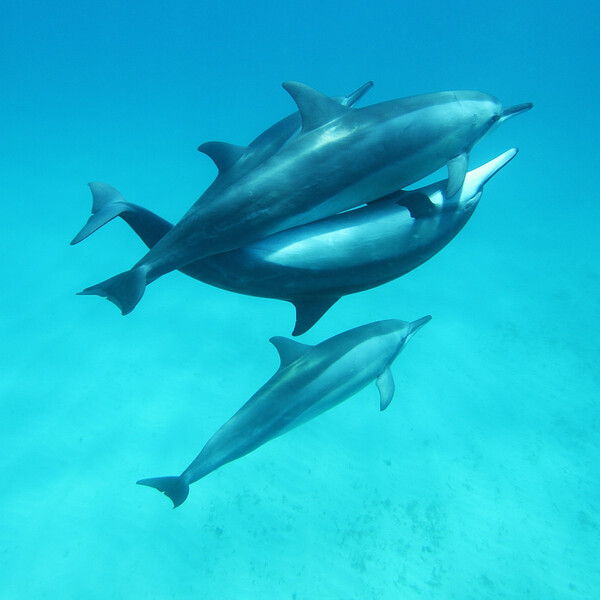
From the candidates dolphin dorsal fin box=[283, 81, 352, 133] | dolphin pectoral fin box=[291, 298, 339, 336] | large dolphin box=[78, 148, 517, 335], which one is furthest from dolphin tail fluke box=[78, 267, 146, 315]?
dolphin dorsal fin box=[283, 81, 352, 133]

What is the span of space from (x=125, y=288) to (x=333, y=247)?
1.53m

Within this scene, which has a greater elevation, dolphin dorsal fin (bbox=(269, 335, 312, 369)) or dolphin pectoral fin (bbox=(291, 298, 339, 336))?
dolphin pectoral fin (bbox=(291, 298, 339, 336))

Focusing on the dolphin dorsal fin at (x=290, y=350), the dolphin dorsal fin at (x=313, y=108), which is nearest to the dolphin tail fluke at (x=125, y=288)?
the dolphin dorsal fin at (x=313, y=108)

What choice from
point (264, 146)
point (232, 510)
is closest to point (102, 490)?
point (232, 510)

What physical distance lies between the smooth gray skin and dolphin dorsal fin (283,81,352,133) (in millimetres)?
2227

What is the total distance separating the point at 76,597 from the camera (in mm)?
7594

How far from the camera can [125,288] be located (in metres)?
3.06

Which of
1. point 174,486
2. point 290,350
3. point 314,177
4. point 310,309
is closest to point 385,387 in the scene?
point 290,350

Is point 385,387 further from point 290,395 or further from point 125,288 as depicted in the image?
point 125,288

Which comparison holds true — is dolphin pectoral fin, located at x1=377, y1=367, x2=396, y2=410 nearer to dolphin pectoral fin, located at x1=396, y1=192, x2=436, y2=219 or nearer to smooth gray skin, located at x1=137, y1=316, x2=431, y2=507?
smooth gray skin, located at x1=137, y1=316, x2=431, y2=507

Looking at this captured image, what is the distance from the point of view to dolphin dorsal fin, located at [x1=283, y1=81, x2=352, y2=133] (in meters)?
3.24

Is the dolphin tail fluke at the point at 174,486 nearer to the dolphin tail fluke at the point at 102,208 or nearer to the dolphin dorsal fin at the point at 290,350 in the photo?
the dolphin dorsal fin at the point at 290,350

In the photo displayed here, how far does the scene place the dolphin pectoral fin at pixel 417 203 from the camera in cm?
345

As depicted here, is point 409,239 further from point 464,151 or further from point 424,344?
point 424,344
